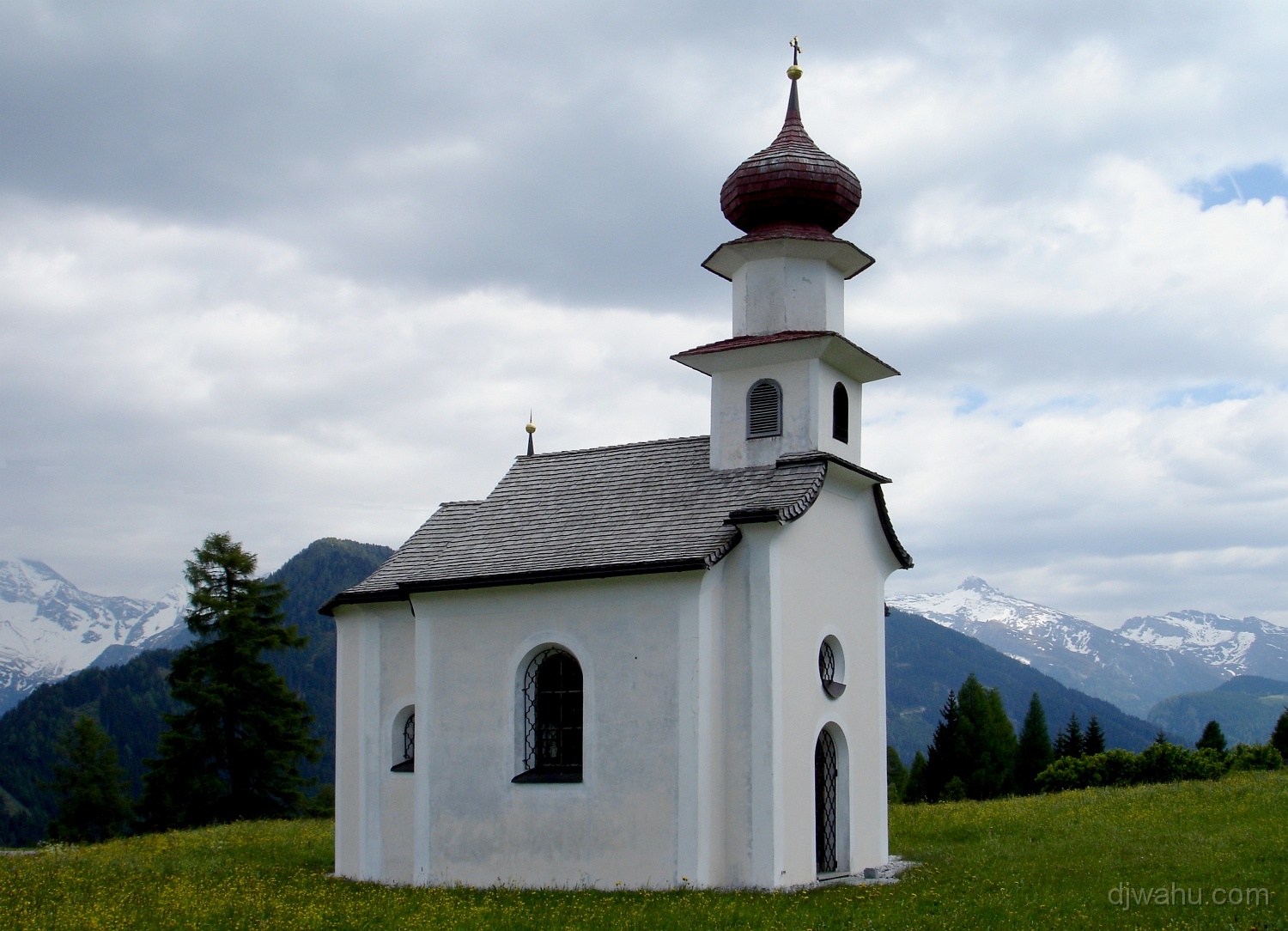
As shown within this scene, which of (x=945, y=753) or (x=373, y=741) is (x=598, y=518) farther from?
(x=945, y=753)

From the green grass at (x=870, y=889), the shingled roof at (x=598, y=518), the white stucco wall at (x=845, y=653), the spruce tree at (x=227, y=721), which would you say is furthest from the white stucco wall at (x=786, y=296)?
the spruce tree at (x=227, y=721)

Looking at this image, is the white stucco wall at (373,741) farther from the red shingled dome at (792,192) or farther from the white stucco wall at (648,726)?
the red shingled dome at (792,192)

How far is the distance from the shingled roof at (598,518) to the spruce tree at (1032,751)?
160 ft

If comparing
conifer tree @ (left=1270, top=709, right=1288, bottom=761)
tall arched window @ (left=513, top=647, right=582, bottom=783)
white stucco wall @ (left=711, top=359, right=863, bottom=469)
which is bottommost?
conifer tree @ (left=1270, top=709, right=1288, bottom=761)

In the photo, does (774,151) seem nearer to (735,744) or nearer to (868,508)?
(868,508)

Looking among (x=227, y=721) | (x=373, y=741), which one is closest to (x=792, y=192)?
(x=373, y=741)

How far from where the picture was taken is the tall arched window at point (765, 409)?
19.9m

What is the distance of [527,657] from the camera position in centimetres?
1900

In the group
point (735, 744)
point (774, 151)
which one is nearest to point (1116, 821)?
point (735, 744)

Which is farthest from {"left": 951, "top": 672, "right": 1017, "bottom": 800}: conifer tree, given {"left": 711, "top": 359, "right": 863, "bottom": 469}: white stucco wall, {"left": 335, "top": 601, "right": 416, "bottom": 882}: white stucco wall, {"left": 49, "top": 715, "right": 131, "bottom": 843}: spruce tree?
{"left": 335, "top": 601, "right": 416, "bottom": 882}: white stucco wall

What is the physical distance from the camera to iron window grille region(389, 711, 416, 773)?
20.4m

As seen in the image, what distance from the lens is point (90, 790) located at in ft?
169

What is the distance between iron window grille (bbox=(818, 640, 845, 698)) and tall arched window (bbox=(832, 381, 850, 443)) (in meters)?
3.48
